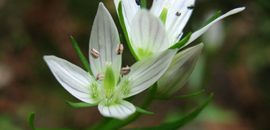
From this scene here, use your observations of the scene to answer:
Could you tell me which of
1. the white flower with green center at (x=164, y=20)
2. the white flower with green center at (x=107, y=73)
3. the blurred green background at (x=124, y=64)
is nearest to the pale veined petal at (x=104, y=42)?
the white flower with green center at (x=107, y=73)

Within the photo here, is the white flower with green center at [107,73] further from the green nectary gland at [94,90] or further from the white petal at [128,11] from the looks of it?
the white petal at [128,11]

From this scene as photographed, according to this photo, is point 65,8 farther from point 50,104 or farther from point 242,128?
point 242,128

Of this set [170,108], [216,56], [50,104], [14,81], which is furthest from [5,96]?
[216,56]

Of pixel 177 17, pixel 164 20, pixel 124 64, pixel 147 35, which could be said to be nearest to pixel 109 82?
pixel 147 35

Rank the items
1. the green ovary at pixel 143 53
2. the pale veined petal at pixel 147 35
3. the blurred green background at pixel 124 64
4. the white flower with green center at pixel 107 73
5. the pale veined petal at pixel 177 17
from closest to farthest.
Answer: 1. the pale veined petal at pixel 147 35
2. the white flower with green center at pixel 107 73
3. the green ovary at pixel 143 53
4. the pale veined petal at pixel 177 17
5. the blurred green background at pixel 124 64

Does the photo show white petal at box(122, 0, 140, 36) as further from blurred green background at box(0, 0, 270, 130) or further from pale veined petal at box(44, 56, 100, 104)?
blurred green background at box(0, 0, 270, 130)

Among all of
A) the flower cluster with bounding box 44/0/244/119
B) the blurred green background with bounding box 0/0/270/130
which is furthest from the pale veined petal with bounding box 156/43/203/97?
the blurred green background with bounding box 0/0/270/130

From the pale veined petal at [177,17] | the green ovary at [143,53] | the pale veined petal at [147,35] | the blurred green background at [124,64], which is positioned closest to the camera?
the pale veined petal at [147,35]
